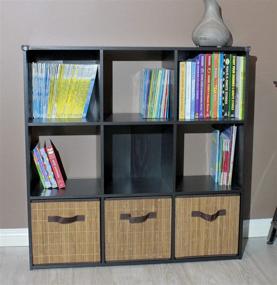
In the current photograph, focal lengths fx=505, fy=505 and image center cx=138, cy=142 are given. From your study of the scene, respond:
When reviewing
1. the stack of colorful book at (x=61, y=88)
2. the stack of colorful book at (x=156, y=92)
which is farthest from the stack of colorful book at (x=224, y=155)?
the stack of colorful book at (x=61, y=88)

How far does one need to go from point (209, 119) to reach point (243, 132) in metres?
0.19

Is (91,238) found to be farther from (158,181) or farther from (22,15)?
(22,15)

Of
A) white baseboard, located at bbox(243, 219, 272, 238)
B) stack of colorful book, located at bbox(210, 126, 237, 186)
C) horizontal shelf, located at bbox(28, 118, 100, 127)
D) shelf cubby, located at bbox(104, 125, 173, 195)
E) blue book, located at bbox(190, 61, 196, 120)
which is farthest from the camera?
white baseboard, located at bbox(243, 219, 272, 238)

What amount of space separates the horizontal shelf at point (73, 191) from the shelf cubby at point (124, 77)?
0.39 m

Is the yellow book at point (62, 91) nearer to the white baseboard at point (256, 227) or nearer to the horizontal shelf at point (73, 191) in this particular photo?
the horizontal shelf at point (73, 191)

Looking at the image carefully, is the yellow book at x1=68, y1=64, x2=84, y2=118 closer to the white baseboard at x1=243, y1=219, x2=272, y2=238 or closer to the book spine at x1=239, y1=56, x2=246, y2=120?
the book spine at x1=239, y1=56, x2=246, y2=120

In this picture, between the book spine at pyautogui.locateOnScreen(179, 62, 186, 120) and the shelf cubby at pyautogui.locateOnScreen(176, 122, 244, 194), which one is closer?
the book spine at pyautogui.locateOnScreen(179, 62, 186, 120)

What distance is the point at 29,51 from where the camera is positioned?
8.45 ft

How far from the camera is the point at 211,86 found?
8.46 ft

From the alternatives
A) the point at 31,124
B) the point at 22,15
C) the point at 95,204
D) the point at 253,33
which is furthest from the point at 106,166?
the point at 253,33

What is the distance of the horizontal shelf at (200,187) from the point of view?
2623 millimetres

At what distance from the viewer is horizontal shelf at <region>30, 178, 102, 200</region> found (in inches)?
99.6

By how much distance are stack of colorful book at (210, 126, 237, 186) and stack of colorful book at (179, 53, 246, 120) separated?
12 cm

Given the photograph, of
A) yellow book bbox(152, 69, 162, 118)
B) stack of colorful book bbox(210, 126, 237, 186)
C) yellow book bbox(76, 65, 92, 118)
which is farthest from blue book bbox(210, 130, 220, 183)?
yellow book bbox(76, 65, 92, 118)
